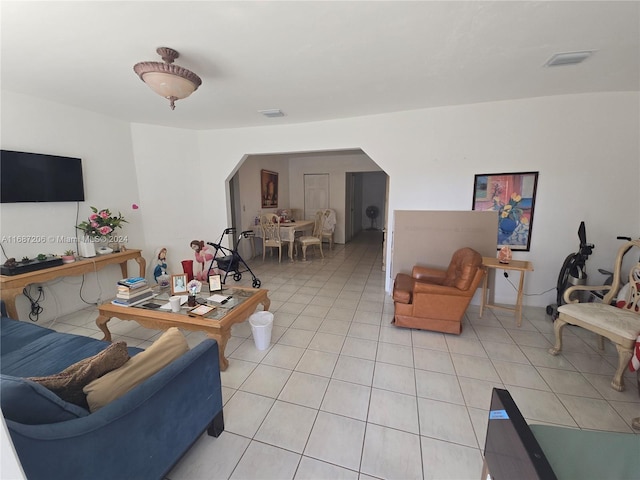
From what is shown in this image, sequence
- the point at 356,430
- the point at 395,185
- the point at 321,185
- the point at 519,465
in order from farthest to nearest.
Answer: the point at 321,185 → the point at 395,185 → the point at 356,430 → the point at 519,465

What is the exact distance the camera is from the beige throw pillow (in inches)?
41.1

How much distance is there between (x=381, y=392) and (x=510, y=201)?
2791 mm

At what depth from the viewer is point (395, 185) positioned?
366 cm

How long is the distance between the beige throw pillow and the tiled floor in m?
0.63

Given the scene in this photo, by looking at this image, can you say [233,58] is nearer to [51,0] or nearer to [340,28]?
[340,28]

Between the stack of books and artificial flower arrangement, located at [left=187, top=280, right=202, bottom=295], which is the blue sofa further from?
artificial flower arrangement, located at [left=187, top=280, right=202, bottom=295]

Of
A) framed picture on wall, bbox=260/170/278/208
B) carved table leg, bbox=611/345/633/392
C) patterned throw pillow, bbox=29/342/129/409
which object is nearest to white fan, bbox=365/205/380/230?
framed picture on wall, bbox=260/170/278/208

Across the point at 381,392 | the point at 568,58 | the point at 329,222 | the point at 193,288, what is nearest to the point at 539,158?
the point at 568,58

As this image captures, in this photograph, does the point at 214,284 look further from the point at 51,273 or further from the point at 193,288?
the point at 51,273

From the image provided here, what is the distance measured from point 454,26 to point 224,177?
3.80m

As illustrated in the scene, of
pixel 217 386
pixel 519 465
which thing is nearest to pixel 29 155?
pixel 217 386

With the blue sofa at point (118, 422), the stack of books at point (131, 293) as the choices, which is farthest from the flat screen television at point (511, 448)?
the stack of books at point (131, 293)

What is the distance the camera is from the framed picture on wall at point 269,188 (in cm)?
631

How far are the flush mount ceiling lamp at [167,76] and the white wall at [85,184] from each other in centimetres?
192
